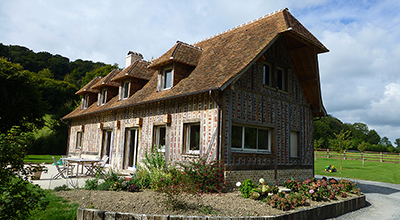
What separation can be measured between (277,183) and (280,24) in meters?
6.51

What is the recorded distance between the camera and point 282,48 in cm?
1305

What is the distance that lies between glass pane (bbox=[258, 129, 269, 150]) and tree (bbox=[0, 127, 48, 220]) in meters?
8.56

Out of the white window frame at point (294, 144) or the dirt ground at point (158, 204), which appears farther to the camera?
the white window frame at point (294, 144)

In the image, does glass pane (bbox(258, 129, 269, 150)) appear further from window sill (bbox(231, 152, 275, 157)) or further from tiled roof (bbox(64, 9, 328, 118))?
tiled roof (bbox(64, 9, 328, 118))

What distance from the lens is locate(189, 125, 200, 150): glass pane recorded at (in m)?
11.0

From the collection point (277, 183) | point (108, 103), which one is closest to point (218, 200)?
point (277, 183)

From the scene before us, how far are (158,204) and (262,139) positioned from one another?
6.17 metres

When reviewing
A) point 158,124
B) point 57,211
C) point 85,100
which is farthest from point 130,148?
point 85,100

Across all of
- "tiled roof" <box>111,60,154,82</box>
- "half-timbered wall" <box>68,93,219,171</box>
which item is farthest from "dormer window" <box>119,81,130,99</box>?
"half-timbered wall" <box>68,93,219,171</box>

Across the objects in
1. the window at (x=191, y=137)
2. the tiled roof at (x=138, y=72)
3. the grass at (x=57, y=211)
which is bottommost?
the grass at (x=57, y=211)

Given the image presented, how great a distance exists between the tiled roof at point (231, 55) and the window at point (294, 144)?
6.84 ft

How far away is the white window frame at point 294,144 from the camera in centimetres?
1323

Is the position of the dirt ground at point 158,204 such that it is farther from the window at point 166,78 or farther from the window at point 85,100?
the window at point 85,100

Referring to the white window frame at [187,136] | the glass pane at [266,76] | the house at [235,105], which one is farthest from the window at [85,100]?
the glass pane at [266,76]
